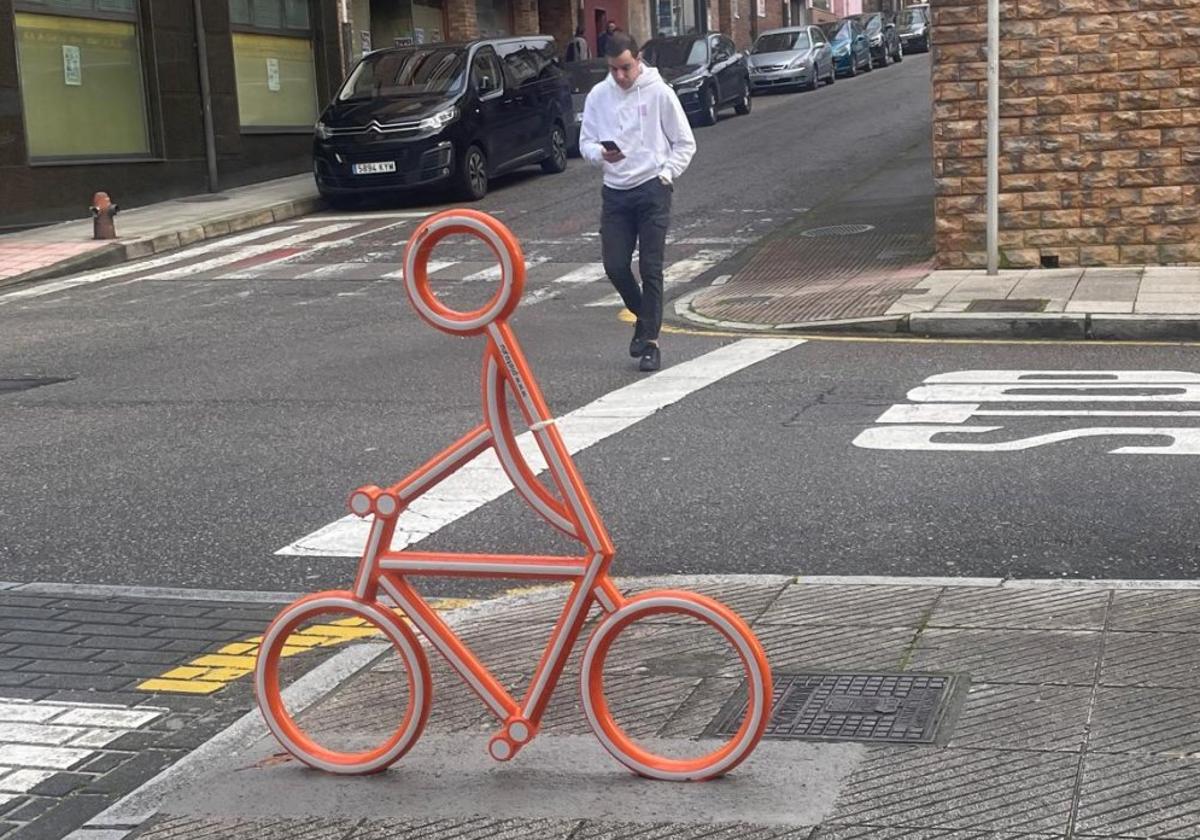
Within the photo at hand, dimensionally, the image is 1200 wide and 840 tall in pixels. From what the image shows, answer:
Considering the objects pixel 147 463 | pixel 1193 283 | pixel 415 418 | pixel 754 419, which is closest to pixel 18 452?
pixel 147 463

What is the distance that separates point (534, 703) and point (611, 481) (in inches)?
136

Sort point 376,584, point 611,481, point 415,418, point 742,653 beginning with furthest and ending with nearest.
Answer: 1. point 415,418
2. point 611,481
3. point 376,584
4. point 742,653

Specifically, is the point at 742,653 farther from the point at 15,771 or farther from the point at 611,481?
the point at 611,481

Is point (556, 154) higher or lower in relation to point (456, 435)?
higher

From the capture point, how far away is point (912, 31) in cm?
5222

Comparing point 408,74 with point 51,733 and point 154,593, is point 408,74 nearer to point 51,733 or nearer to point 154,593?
point 154,593

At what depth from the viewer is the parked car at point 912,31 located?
51.9m

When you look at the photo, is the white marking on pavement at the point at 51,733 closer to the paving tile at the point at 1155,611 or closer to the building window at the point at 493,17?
the paving tile at the point at 1155,611

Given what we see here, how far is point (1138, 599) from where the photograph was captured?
17.5 ft

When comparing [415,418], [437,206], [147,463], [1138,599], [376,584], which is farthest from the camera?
[437,206]

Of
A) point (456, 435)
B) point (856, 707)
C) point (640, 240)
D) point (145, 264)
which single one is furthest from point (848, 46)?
point (856, 707)

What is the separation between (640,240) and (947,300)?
298 centimetres

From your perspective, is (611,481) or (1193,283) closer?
(611,481)

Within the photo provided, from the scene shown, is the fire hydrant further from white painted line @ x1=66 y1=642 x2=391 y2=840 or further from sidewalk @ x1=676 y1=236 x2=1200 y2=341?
white painted line @ x1=66 y1=642 x2=391 y2=840
